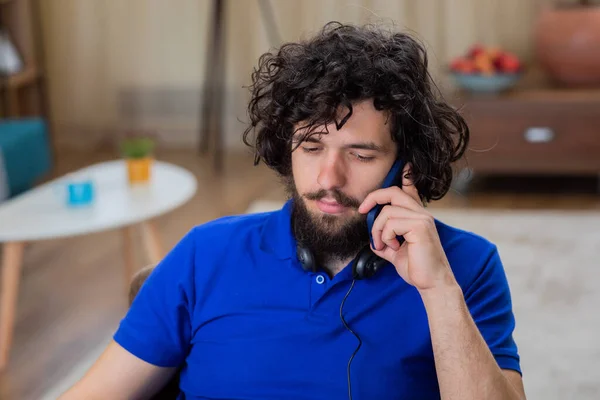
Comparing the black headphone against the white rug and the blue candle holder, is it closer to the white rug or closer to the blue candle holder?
the white rug

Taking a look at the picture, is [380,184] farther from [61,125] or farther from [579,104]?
[61,125]

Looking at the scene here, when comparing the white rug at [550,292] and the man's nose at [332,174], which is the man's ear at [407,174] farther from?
the white rug at [550,292]

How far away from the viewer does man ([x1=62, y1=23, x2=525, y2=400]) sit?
54.3 inches

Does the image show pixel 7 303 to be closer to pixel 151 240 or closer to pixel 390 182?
pixel 151 240

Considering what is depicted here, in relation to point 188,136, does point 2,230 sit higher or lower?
higher

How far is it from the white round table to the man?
3.99 ft

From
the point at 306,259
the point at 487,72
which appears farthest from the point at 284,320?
the point at 487,72

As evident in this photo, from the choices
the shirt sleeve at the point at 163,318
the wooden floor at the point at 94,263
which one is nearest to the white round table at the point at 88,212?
the wooden floor at the point at 94,263

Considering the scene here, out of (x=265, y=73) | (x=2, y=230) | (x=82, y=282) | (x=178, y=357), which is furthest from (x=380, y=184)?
(x=82, y=282)

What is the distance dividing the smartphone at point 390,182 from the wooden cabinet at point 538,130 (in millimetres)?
2599

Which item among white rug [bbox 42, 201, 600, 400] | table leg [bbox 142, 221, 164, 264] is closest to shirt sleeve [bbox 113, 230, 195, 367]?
white rug [bbox 42, 201, 600, 400]

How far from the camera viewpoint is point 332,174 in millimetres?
1403

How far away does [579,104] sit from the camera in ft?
13.2

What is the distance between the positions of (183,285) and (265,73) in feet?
1.25
